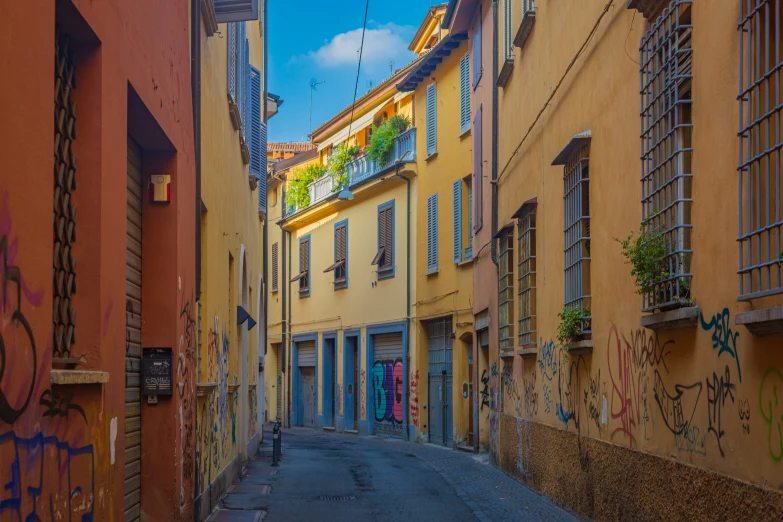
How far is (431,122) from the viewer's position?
1065 inches

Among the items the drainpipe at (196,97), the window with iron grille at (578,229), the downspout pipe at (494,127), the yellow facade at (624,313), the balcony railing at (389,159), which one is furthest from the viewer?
the balcony railing at (389,159)

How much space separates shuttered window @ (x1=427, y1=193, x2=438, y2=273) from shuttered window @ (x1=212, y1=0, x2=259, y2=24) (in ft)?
45.6

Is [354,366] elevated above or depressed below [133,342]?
below

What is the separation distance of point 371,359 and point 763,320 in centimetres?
2529

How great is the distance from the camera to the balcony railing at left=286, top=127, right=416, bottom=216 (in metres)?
28.5

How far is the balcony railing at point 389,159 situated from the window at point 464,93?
3604mm

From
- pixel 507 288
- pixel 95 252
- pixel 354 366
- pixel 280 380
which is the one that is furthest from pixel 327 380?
pixel 95 252

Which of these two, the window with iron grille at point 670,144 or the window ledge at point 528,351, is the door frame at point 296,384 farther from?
the window with iron grille at point 670,144

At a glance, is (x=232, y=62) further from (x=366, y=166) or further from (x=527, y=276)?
(x=366, y=166)

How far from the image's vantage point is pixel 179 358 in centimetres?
892

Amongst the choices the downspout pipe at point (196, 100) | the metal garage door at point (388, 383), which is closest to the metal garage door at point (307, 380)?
the metal garage door at point (388, 383)

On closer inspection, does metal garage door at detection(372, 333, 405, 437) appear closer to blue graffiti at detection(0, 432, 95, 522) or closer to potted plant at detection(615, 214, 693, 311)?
potted plant at detection(615, 214, 693, 311)

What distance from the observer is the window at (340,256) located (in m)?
33.0

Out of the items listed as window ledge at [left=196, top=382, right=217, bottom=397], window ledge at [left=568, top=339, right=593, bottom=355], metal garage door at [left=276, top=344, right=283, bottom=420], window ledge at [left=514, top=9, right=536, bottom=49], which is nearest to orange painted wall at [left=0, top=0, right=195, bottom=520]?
window ledge at [left=196, top=382, right=217, bottom=397]
